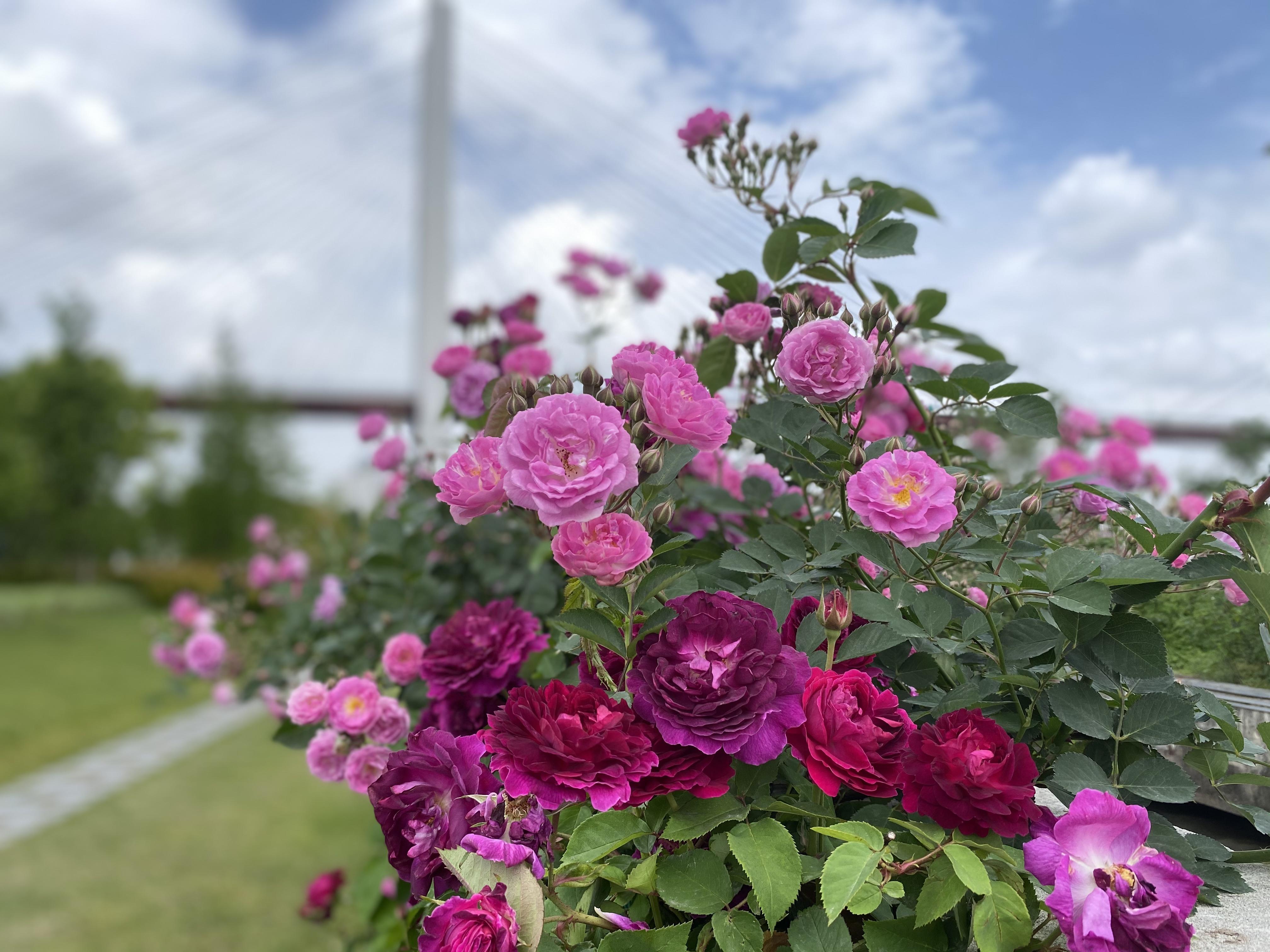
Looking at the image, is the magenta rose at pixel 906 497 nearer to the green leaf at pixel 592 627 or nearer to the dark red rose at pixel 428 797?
the green leaf at pixel 592 627

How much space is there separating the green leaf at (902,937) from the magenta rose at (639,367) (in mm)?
413

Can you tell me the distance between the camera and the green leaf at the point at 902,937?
23.9 inches

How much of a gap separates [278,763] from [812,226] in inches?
238

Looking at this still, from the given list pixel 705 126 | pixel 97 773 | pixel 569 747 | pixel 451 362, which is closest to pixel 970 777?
pixel 569 747

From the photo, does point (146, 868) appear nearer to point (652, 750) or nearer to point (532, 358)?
point (532, 358)

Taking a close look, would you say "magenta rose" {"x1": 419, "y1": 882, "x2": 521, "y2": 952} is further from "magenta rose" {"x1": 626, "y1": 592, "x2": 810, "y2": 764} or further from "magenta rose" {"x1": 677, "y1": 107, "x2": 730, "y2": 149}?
"magenta rose" {"x1": 677, "y1": 107, "x2": 730, "y2": 149}

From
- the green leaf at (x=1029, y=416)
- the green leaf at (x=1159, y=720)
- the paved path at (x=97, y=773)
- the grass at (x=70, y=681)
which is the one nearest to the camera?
the green leaf at (x=1159, y=720)

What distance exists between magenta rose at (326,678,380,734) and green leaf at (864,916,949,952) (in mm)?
586

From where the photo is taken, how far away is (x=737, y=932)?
0.61 m

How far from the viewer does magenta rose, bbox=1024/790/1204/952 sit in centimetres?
55

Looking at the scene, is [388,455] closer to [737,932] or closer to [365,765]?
[365,765]

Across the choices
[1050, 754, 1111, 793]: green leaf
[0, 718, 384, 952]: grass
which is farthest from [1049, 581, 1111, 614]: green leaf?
[0, 718, 384, 952]: grass

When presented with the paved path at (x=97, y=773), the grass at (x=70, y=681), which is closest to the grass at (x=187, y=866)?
the paved path at (x=97, y=773)

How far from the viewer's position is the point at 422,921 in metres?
0.60
